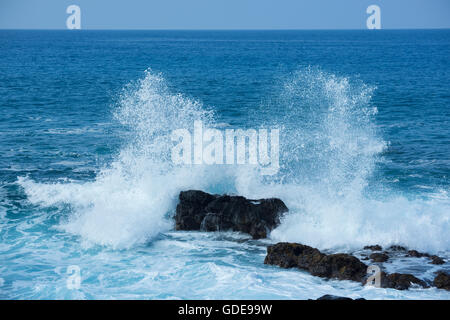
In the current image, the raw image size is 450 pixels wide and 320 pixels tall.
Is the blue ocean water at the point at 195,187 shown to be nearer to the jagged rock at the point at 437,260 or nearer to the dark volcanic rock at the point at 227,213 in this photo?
the jagged rock at the point at 437,260

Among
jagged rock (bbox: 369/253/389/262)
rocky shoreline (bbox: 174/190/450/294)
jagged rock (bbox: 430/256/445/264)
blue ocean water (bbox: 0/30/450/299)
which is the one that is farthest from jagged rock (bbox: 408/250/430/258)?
jagged rock (bbox: 369/253/389/262)

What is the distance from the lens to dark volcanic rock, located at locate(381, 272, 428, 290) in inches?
388

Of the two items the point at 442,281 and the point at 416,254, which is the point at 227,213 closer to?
the point at 416,254

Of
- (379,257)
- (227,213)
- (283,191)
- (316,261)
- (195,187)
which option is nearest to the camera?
(316,261)

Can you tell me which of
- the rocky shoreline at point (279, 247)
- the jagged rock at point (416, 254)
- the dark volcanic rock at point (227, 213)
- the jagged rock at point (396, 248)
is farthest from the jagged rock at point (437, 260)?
the dark volcanic rock at point (227, 213)

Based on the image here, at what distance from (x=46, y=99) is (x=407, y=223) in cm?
2502

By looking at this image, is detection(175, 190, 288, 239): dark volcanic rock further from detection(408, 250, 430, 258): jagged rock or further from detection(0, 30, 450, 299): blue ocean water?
detection(408, 250, 430, 258): jagged rock

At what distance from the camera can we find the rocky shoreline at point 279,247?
10033 millimetres

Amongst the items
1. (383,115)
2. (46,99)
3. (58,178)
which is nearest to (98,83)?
(46,99)

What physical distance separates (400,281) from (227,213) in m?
4.43

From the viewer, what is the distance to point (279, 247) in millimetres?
→ 11211

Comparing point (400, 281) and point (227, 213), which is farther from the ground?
point (227, 213)

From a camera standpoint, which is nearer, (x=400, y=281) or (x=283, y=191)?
(x=400, y=281)

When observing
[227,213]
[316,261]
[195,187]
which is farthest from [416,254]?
[195,187]
